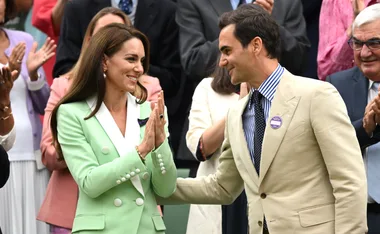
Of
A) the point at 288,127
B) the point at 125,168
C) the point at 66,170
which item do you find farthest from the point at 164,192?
the point at 66,170

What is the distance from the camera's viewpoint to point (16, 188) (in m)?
7.82

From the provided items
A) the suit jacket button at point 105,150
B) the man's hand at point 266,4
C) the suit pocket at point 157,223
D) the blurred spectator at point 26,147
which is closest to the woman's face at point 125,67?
the suit jacket button at point 105,150

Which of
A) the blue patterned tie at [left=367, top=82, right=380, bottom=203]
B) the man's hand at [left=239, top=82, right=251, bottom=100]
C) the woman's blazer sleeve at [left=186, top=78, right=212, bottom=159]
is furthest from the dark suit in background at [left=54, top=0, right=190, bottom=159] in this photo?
the blue patterned tie at [left=367, top=82, right=380, bottom=203]

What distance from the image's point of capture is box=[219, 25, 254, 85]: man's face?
5.83 meters

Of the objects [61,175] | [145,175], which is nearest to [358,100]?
[145,175]

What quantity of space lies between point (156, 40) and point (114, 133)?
2275mm

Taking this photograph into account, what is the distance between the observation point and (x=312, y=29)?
859 centimetres

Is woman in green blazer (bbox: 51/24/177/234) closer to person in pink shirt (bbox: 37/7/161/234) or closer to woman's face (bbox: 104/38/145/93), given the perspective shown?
woman's face (bbox: 104/38/145/93)

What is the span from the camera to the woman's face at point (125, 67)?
20.1 ft

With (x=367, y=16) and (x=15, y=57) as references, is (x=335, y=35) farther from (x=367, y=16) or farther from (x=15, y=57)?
(x=15, y=57)

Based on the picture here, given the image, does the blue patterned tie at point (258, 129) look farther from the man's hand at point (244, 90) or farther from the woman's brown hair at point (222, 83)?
the woman's brown hair at point (222, 83)

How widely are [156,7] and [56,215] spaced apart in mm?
2124

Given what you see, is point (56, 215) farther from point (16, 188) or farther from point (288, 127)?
point (288, 127)

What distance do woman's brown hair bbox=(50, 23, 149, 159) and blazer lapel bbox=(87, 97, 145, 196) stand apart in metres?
0.04
